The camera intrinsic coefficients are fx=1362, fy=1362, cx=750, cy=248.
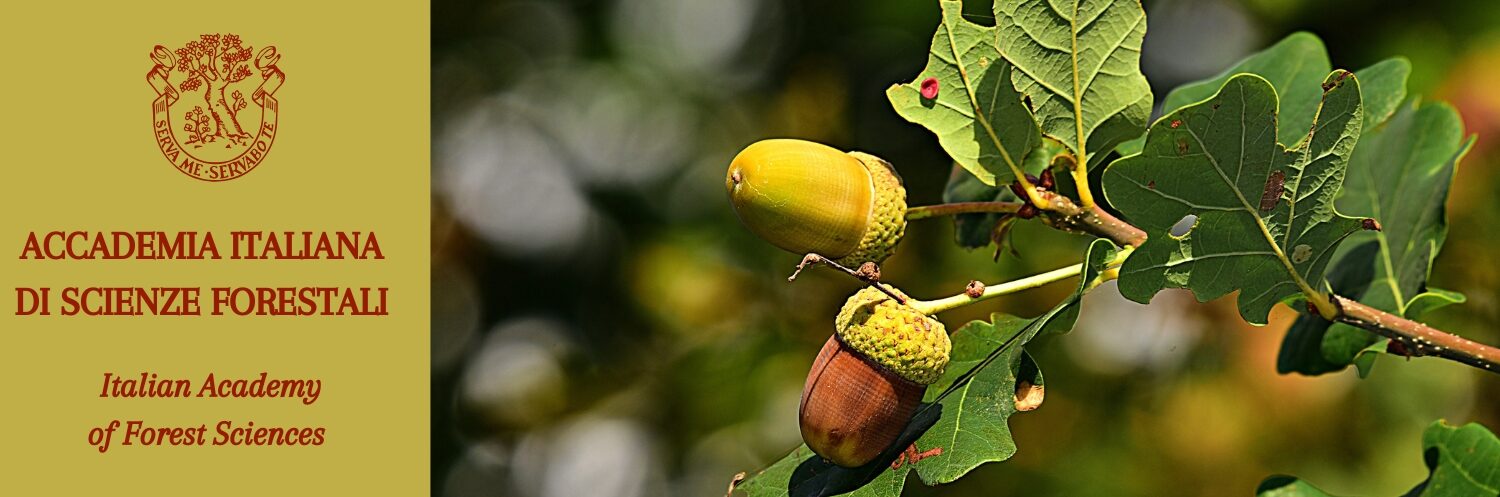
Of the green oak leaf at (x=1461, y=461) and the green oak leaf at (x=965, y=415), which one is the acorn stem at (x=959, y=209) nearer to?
the green oak leaf at (x=965, y=415)

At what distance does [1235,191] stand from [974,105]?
0.16 m

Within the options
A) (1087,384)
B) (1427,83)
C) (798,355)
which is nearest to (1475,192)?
(1427,83)

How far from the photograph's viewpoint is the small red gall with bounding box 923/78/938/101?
33.9 inches

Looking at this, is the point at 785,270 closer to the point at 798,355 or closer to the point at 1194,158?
the point at 798,355

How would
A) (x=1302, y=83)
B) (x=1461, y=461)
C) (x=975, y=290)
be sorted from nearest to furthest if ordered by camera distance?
(x=975, y=290), (x=1461, y=461), (x=1302, y=83)

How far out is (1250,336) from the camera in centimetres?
208

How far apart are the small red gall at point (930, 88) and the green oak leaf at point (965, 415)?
0.15 meters

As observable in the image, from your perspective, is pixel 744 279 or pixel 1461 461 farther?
pixel 744 279

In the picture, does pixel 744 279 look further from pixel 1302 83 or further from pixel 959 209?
pixel 959 209

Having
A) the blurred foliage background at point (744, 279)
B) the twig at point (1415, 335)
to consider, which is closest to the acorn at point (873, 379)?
the twig at point (1415, 335)

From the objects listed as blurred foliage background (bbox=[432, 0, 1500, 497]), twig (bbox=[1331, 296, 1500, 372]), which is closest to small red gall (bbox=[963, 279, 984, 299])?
twig (bbox=[1331, 296, 1500, 372])

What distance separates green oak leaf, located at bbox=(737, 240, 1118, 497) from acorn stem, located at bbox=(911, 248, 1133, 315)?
0.05 ft

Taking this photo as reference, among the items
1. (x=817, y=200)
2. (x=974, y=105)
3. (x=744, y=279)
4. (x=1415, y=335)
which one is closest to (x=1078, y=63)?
(x=974, y=105)

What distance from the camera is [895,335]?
839 millimetres
